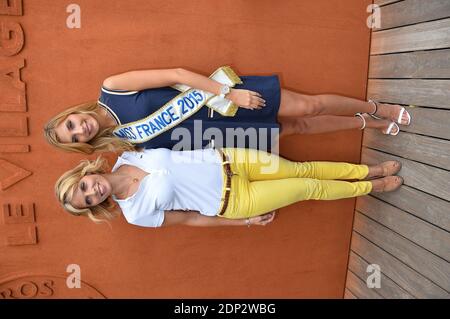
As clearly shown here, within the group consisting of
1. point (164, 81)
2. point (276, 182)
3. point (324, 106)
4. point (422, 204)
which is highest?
point (164, 81)

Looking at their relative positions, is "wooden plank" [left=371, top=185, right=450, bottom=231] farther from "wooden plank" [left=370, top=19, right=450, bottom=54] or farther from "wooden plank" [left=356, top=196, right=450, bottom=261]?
"wooden plank" [left=370, top=19, right=450, bottom=54]

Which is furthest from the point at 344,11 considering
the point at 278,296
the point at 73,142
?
the point at 278,296

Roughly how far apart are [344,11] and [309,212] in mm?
1334

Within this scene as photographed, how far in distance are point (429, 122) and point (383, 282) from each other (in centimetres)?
110

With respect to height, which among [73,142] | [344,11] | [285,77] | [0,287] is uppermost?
[344,11]

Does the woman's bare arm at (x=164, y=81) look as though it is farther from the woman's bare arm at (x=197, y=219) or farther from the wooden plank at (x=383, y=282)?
the wooden plank at (x=383, y=282)

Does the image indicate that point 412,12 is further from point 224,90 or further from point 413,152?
point 224,90

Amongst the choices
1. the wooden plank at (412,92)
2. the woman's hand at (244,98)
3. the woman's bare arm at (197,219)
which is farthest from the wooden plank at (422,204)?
the woman's hand at (244,98)

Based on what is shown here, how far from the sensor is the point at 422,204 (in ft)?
6.92

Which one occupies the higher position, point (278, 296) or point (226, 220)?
point (226, 220)

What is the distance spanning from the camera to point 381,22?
2307mm

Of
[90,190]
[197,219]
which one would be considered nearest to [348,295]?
[197,219]
